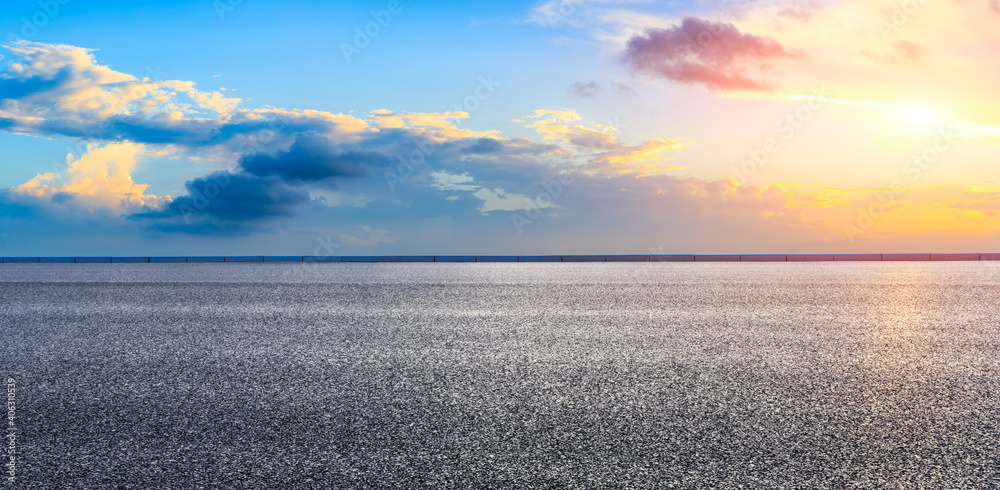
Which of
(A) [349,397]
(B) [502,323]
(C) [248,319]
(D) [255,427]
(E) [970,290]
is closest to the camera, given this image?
(D) [255,427]

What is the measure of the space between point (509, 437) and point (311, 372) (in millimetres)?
3087

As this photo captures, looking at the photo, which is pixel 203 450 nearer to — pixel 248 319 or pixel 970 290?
pixel 248 319

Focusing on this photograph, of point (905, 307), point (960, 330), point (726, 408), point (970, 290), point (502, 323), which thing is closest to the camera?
point (726, 408)

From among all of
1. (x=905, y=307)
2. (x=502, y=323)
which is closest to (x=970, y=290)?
(x=905, y=307)

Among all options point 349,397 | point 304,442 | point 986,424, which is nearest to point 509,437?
Result: point 304,442

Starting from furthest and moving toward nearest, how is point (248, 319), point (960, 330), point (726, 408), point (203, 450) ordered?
point (248, 319) < point (960, 330) < point (726, 408) < point (203, 450)

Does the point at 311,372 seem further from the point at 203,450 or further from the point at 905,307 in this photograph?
the point at 905,307

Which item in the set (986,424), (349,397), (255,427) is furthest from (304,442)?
(986,424)

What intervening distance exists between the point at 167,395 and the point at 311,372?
1.40 meters

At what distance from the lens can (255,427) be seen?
16.0 ft

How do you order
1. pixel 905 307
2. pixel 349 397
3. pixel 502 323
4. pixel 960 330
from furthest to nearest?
pixel 905 307 < pixel 502 323 < pixel 960 330 < pixel 349 397

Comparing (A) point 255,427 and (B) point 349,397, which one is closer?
(A) point 255,427

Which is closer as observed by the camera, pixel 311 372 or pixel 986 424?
pixel 986 424

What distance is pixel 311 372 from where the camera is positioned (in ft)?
22.6
